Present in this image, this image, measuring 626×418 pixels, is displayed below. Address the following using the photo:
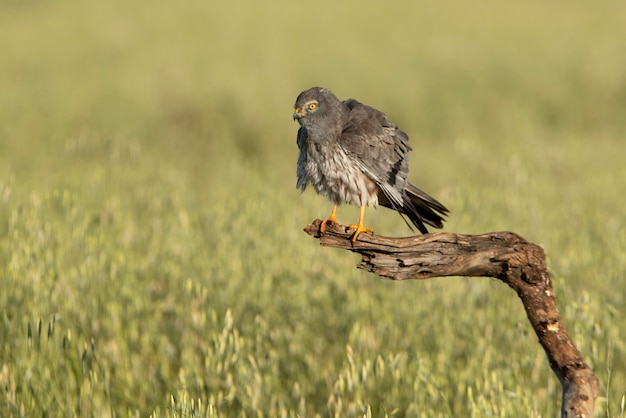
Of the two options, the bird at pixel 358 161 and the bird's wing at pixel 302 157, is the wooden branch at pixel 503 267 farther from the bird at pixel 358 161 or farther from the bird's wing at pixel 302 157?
the bird's wing at pixel 302 157

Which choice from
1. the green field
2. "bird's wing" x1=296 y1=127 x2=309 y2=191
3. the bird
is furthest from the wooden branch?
"bird's wing" x1=296 y1=127 x2=309 y2=191

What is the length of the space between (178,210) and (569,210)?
5.52 m

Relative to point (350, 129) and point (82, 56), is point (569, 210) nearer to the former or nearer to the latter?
point (350, 129)

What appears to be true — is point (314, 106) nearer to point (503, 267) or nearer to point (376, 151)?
point (376, 151)

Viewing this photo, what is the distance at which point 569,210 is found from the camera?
1080cm

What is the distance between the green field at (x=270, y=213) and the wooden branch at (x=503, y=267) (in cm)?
74

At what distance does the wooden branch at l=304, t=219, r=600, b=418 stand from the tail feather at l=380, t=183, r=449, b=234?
25.7 inches

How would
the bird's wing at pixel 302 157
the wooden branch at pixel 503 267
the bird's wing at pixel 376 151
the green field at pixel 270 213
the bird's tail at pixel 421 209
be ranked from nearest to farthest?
the wooden branch at pixel 503 267 < the bird's tail at pixel 421 209 < the bird's wing at pixel 376 151 < the bird's wing at pixel 302 157 < the green field at pixel 270 213

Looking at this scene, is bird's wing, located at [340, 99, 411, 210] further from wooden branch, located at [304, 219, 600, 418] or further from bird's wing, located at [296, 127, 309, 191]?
wooden branch, located at [304, 219, 600, 418]

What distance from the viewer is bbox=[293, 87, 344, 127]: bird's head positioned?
4.82 metres

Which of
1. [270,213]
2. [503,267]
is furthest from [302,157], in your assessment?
[270,213]

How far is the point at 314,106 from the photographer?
488 centimetres

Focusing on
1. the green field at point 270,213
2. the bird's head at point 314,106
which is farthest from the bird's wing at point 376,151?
the green field at point 270,213

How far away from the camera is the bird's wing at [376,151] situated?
16.9ft
